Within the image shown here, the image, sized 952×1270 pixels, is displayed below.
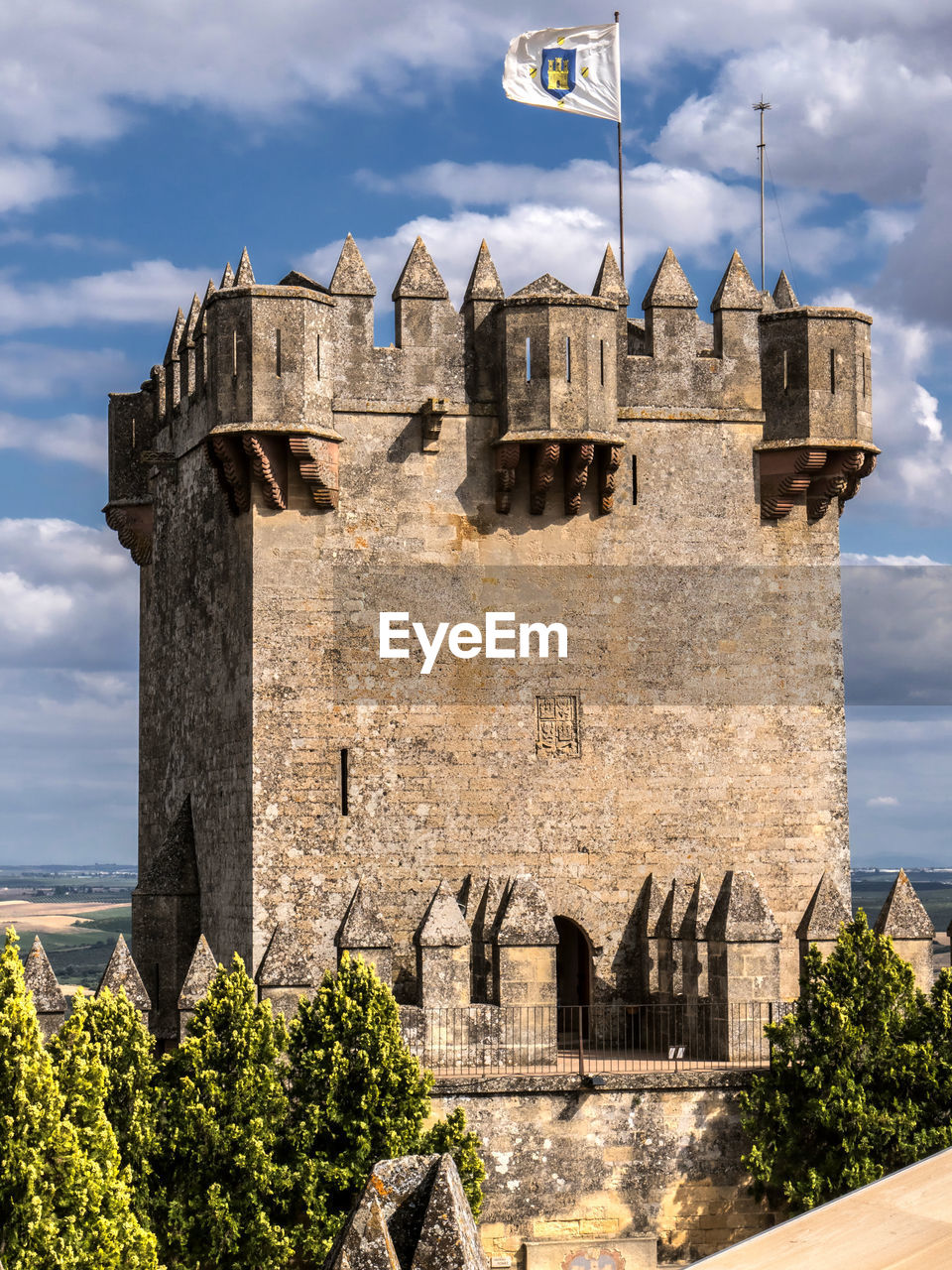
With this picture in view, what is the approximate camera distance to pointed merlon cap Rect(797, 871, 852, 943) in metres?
26.9

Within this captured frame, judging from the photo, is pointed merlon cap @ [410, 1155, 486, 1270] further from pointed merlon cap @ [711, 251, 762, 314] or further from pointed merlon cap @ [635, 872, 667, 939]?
pointed merlon cap @ [711, 251, 762, 314]

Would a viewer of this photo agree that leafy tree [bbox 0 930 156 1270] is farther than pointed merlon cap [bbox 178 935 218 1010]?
No

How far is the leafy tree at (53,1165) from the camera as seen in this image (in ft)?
63.7

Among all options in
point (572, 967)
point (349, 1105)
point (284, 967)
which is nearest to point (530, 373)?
point (572, 967)

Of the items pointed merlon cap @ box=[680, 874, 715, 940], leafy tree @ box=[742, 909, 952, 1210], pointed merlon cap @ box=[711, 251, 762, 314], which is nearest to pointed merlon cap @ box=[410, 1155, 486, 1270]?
leafy tree @ box=[742, 909, 952, 1210]

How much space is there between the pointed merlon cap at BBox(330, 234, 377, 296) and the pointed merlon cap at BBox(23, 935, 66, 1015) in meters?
11.1

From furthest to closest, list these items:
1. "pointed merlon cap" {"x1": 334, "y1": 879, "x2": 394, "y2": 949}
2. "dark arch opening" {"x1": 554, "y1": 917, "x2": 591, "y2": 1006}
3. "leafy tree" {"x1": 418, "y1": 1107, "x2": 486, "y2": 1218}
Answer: "dark arch opening" {"x1": 554, "y1": 917, "x2": 591, "y2": 1006} < "pointed merlon cap" {"x1": 334, "y1": 879, "x2": 394, "y2": 949} < "leafy tree" {"x1": 418, "y1": 1107, "x2": 486, "y2": 1218}

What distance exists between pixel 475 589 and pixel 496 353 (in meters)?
3.74

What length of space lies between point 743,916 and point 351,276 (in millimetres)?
11548

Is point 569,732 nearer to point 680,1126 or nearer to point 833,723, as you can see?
point 833,723

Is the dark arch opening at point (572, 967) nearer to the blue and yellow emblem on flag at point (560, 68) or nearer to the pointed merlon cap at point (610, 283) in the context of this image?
the pointed merlon cap at point (610, 283)

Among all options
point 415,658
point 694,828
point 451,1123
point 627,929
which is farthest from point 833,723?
point 451,1123

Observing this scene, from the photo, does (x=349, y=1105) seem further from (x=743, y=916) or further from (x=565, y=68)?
(x=565, y=68)

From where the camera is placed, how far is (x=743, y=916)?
2630 cm
